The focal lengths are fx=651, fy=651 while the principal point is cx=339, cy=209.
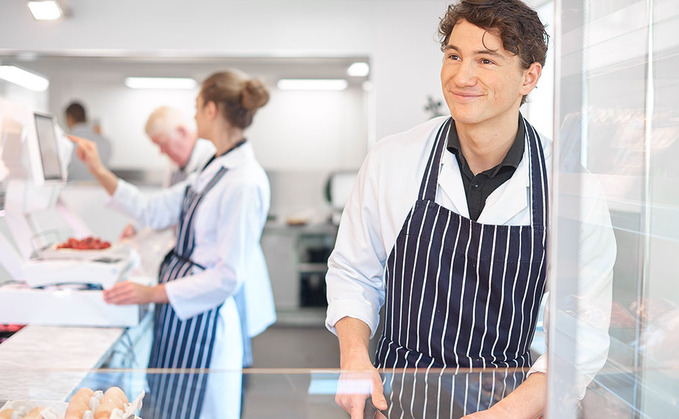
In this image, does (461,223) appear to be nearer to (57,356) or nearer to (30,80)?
(57,356)

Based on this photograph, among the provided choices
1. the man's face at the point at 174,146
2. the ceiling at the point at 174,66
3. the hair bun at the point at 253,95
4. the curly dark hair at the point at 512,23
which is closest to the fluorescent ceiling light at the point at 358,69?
the ceiling at the point at 174,66

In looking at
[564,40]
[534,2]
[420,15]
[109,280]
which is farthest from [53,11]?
[564,40]

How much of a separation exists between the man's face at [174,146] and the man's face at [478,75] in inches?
87.8

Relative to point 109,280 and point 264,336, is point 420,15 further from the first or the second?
point 264,336

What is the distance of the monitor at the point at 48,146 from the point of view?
6.69ft

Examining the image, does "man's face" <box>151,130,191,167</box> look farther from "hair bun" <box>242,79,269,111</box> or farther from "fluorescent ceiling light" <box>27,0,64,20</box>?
"hair bun" <box>242,79,269,111</box>

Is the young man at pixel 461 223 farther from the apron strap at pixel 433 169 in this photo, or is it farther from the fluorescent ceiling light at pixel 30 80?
the fluorescent ceiling light at pixel 30 80

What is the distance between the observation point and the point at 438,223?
124cm

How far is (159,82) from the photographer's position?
3965mm

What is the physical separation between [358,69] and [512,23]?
2.79 metres

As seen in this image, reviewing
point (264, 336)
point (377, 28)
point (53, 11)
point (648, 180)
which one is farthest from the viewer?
point (264, 336)

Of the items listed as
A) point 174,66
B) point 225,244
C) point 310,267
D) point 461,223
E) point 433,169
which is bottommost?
point 310,267

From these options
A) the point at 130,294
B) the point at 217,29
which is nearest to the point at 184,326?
the point at 130,294

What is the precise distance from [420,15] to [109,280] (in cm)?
130
